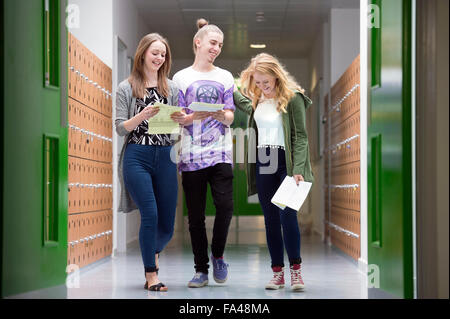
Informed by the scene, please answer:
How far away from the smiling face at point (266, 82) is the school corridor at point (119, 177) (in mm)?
491

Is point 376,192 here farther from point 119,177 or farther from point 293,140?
point 119,177

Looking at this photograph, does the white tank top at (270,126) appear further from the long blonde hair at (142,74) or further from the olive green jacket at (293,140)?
the long blonde hair at (142,74)

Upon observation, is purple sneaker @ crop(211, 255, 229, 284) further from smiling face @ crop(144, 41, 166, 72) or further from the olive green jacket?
smiling face @ crop(144, 41, 166, 72)

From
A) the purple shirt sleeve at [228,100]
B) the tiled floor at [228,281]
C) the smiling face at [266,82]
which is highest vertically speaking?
the smiling face at [266,82]

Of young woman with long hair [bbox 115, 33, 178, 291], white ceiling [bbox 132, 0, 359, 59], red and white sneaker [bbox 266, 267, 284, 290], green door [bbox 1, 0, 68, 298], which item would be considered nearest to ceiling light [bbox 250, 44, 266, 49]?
white ceiling [bbox 132, 0, 359, 59]

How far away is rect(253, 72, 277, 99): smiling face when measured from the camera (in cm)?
340

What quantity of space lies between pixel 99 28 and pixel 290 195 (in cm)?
297

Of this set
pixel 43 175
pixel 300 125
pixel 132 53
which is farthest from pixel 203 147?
pixel 132 53

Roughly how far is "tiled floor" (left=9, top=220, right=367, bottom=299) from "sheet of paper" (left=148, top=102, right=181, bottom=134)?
831 millimetres

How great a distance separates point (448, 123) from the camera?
8.63 feet

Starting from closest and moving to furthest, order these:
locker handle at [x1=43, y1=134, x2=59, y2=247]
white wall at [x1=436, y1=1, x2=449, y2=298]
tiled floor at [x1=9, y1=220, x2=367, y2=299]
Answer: white wall at [x1=436, y1=1, x2=449, y2=298], locker handle at [x1=43, y1=134, x2=59, y2=247], tiled floor at [x1=9, y1=220, x2=367, y2=299]

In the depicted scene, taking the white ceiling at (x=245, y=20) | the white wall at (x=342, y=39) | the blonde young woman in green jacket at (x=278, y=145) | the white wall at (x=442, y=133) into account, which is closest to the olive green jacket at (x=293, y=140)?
the blonde young woman in green jacket at (x=278, y=145)

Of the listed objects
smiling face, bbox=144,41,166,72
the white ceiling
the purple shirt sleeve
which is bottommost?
the purple shirt sleeve

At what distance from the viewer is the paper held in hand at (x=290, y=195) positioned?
3197mm
